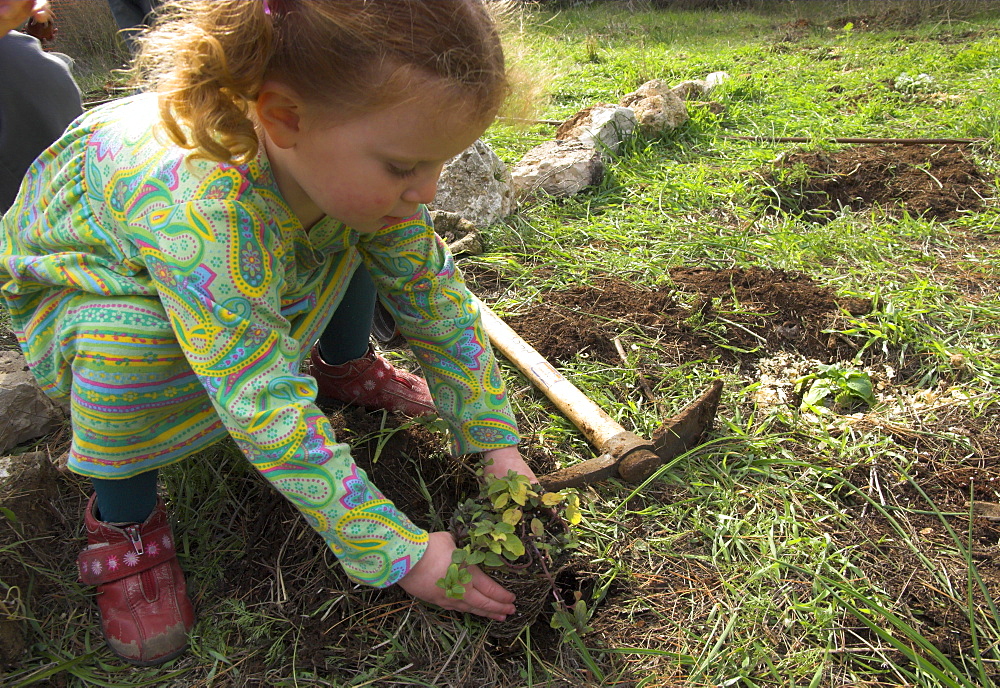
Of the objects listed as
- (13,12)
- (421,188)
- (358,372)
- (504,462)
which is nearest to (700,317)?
(504,462)

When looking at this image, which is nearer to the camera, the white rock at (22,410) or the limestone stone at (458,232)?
the white rock at (22,410)

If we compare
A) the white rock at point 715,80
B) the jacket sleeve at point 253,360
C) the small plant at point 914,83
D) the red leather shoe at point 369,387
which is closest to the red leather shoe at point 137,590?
the jacket sleeve at point 253,360

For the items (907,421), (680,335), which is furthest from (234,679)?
(907,421)

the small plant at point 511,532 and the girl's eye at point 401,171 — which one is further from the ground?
the girl's eye at point 401,171

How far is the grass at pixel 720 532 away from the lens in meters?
1.62

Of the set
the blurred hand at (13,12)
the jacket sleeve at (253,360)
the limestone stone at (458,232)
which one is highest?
the blurred hand at (13,12)

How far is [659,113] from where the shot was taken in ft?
14.3

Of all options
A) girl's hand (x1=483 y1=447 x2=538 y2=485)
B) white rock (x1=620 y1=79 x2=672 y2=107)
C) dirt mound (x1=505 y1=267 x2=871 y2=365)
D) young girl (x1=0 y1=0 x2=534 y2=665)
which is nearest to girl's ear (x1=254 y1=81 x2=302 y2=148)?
young girl (x1=0 y1=0 x2=534 y2=665)

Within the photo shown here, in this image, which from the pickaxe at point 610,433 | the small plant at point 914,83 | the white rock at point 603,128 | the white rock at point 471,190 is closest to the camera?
the pickaxe at point 610,433

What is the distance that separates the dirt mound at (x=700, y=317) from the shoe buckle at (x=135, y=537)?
1403 mm

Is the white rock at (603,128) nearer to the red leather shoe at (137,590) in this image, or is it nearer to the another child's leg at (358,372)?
the another child's leg at (358,372)

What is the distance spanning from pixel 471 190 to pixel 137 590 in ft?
7.48

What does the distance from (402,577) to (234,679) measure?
48cm

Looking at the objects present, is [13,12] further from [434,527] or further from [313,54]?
[434,527]
